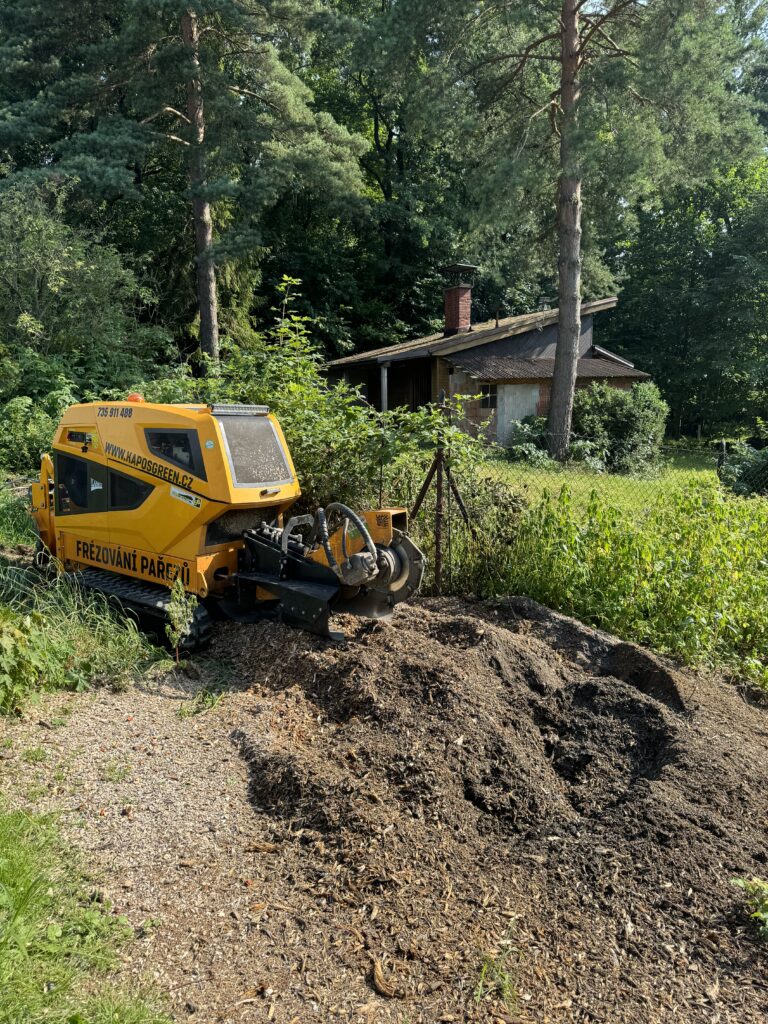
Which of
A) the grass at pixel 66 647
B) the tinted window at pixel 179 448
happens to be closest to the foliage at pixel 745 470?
the tinted window at pixel 179 448

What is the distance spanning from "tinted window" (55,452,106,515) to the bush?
630 inches

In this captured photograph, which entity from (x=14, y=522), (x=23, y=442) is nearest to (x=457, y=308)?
(x=23, y=442)

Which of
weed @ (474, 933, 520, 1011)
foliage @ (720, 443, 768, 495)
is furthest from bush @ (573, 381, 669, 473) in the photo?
weed @ (474, 933, 520, 1011)

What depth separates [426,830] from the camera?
346 cm

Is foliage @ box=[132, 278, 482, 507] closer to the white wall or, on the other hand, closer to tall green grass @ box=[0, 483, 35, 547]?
tall green grass @ box=[0, 483, 35, 547]

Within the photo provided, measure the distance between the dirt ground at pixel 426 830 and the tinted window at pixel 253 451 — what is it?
1423 millimetres

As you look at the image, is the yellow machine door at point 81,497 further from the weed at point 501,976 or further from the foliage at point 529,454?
the foliage at point 529,454

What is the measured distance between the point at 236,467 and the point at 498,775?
297 centimetres

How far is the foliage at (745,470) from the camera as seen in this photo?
12727 mm

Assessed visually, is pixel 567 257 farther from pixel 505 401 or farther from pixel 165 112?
pixel 165 112

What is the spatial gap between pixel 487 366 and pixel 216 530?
16.5 metres

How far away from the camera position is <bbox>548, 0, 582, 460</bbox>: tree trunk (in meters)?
17.4

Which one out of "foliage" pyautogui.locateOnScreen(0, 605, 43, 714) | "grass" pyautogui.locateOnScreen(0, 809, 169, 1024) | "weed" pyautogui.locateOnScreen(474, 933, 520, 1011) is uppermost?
"foliage" pyautogui.locateOnScreen(0, 605, 43, 714)

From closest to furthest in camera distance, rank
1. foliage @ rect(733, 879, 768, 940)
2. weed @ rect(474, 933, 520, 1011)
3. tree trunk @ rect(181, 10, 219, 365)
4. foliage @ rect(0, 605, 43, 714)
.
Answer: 1. weed @ rect(474, 933, 520, 1011)
2. foliage @ rect(733, 879, 768, 940)
3. foliage @ rect(0, 605, 43, 714)
4. tree trunk @ rect(181, 10, 219, 365)
